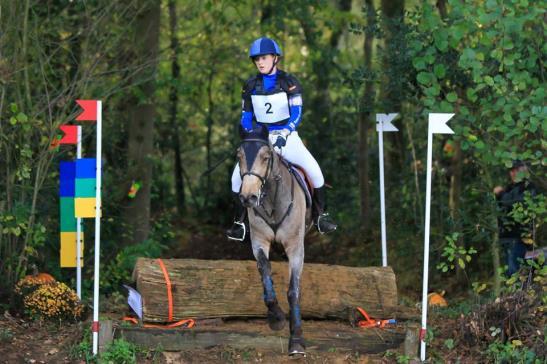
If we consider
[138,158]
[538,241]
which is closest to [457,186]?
[538,241]

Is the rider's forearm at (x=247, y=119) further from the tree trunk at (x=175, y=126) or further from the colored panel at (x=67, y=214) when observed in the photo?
the tree trunk at (x=175, y=126)

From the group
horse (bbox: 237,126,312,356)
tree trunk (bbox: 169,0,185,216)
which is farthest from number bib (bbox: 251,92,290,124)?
tree trunk (bbox: 169,0,185,216)

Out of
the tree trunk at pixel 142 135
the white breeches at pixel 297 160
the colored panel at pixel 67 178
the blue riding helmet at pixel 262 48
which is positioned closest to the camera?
the blue riding helmet at pixel 262 48

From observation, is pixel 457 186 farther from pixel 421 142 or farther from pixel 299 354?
pixel 299 354

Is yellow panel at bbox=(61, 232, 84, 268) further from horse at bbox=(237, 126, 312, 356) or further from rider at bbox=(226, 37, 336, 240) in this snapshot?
horse at bbox=(237, 126, 312, 356)

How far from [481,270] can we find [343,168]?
4620 mm

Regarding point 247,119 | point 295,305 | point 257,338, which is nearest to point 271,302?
point 295,305

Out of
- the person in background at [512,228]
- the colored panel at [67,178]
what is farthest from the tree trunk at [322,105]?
the colored panel at [67,178]

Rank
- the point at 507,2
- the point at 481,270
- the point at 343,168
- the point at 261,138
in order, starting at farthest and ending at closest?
the point at 343,168
the point at 481,270
the point at 507,2
the point at 261,138

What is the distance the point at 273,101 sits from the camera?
9.23 metres

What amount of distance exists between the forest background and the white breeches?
0.52m

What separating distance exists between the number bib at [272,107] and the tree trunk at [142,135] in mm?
5579

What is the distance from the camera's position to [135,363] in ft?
29.1

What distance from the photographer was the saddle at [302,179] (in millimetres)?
9436
